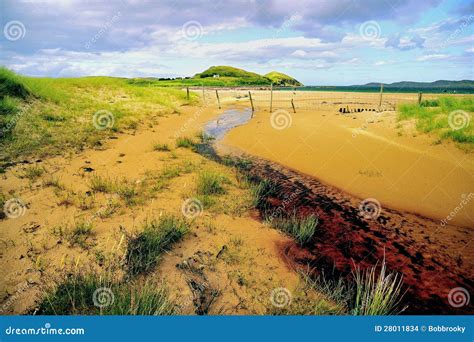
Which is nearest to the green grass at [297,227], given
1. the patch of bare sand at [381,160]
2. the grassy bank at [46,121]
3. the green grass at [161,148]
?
the patch of bare sand at [381,160]

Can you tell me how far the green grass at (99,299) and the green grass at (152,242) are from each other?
0.43 meters

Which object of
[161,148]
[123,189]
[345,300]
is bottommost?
[345,300]

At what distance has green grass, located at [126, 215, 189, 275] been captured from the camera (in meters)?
3.76

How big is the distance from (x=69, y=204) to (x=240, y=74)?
12963cm

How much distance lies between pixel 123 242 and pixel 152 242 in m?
0.49

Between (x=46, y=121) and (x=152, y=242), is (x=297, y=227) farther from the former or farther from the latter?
(x=46, y=121)

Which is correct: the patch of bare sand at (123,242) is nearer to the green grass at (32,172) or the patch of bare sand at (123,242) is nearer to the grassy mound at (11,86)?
the green grass at (32,172)

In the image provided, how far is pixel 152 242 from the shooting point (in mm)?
4137

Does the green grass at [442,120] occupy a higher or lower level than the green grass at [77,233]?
higher

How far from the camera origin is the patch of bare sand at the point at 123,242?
351cm

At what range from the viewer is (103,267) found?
3719mm

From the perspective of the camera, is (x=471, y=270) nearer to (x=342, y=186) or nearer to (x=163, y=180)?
(x=342, y=186)

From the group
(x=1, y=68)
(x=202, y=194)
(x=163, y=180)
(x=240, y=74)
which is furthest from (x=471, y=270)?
(x=240, y=74)

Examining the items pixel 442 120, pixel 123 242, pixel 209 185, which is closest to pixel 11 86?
pixel 209 185
